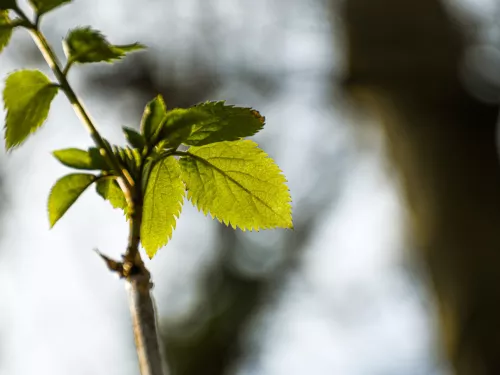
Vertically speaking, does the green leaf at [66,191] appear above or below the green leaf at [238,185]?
below

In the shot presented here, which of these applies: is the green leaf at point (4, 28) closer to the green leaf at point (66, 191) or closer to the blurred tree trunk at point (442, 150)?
the green leaf at point (66, 191)

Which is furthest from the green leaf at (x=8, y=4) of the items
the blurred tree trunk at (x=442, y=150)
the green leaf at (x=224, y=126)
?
the blurred tree trunk at (x=442, y=150)

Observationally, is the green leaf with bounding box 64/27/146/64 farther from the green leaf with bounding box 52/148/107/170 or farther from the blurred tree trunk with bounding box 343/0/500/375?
the blurred tree trunk with bounding box 343/0/500/375

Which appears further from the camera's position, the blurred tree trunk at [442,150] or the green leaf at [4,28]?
the blurred tree trunk at [442,150]

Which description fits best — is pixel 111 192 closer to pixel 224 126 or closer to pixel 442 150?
pixel 224 126

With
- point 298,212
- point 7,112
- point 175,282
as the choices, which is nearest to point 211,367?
point 175,282

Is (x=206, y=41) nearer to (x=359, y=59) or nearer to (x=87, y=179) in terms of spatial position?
(x=359, y=59)
